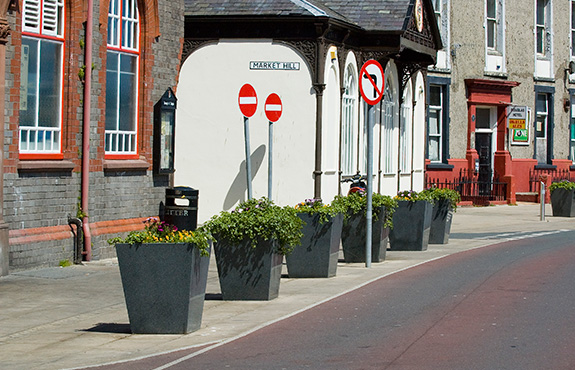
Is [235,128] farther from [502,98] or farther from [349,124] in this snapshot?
[502,98]

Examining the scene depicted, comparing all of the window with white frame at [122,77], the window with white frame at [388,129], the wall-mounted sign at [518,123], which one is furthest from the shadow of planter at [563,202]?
the window with white frame at [122,77]

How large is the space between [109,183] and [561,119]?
88.7ft

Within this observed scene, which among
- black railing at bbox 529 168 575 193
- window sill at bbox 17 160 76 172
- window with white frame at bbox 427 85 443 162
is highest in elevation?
window with white frame at bbox 427 85 443 162

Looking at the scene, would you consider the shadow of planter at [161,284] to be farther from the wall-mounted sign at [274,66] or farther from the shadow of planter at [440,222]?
the wall-mounted sign at [274,66]

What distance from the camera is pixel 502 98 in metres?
37.1

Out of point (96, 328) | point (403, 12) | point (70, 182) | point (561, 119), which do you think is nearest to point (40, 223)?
point (70, 182)

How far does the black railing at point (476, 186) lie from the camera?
3483cm

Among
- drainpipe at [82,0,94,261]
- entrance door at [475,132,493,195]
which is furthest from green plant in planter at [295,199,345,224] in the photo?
entrance door at [475,132,493,195]

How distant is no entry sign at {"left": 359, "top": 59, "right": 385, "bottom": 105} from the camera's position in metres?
16.2

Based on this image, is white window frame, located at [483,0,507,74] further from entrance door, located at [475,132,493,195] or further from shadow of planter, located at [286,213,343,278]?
shadow of planter, located at [286,213,343,278]

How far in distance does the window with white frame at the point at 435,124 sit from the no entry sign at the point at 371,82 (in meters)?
18.9

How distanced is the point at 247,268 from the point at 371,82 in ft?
16.3

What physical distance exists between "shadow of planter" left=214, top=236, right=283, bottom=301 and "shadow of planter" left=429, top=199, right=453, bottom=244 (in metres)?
8.26

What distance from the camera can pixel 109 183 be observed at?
17.2 metres
